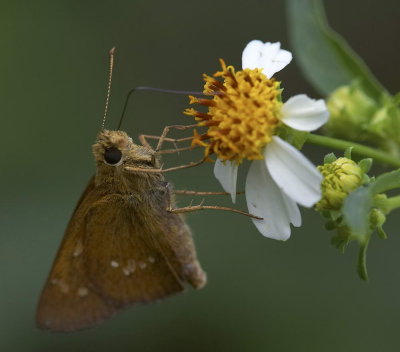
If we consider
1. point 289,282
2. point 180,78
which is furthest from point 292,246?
point 180,78

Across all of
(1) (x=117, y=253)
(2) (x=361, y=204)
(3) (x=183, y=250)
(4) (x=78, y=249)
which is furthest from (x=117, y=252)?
(2) (x=361, y=204)

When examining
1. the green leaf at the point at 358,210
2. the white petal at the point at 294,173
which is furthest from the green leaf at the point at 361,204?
the white petal at the point at 294,173

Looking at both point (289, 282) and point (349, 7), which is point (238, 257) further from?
point (349, 7)

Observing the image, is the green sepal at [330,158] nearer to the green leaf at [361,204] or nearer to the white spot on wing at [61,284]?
the green leaf at [361,204]

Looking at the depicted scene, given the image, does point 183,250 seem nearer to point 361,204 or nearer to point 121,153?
point 121,153

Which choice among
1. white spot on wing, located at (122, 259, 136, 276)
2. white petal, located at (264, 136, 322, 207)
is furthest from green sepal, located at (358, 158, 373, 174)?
white spot on wing, located at (122, 259, 136, 276)
